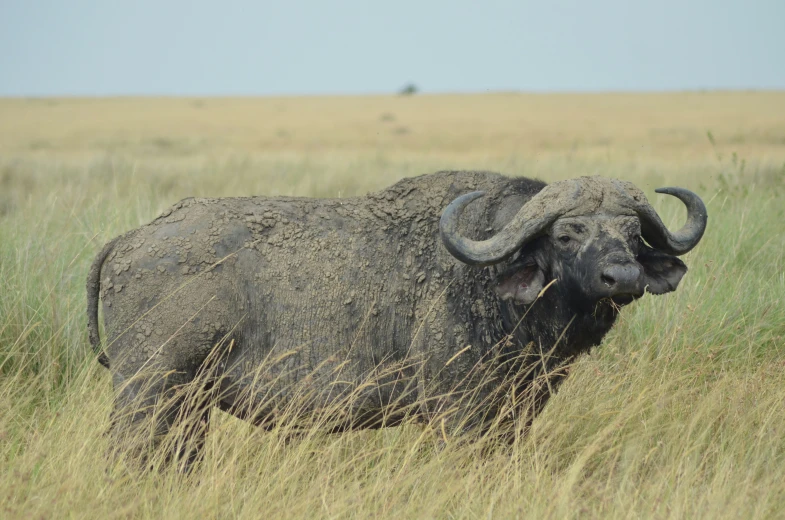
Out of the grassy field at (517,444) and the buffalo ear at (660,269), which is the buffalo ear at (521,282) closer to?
the buffalo ear at (660,269)

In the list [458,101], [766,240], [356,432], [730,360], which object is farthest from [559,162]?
[458,101]

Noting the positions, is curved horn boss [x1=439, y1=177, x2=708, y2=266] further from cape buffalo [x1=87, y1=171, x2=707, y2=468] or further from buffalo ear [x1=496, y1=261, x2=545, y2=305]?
buffalo ear [x1=496, y1=261, x2=545, y2=305]

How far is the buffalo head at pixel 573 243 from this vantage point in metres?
4.16

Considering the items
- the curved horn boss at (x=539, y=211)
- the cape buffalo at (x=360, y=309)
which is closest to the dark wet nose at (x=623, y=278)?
the cape buffalo at (x=360, y=309)

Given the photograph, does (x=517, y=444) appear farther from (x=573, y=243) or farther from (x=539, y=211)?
(x=539, y=211)

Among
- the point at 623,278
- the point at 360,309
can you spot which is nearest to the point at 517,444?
the point at 360,309

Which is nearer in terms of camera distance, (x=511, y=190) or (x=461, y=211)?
(x=461, y=211)

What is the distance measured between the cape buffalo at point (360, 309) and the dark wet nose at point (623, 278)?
33 centimetres

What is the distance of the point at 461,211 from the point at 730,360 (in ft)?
8.87

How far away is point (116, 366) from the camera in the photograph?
4516 mm

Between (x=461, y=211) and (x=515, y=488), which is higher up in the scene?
(x=461, y=211)

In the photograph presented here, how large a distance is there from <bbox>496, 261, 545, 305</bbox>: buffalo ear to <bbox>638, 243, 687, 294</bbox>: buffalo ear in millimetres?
586

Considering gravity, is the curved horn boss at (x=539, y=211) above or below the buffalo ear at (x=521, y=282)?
above

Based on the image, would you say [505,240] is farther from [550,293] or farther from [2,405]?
[2,405]
